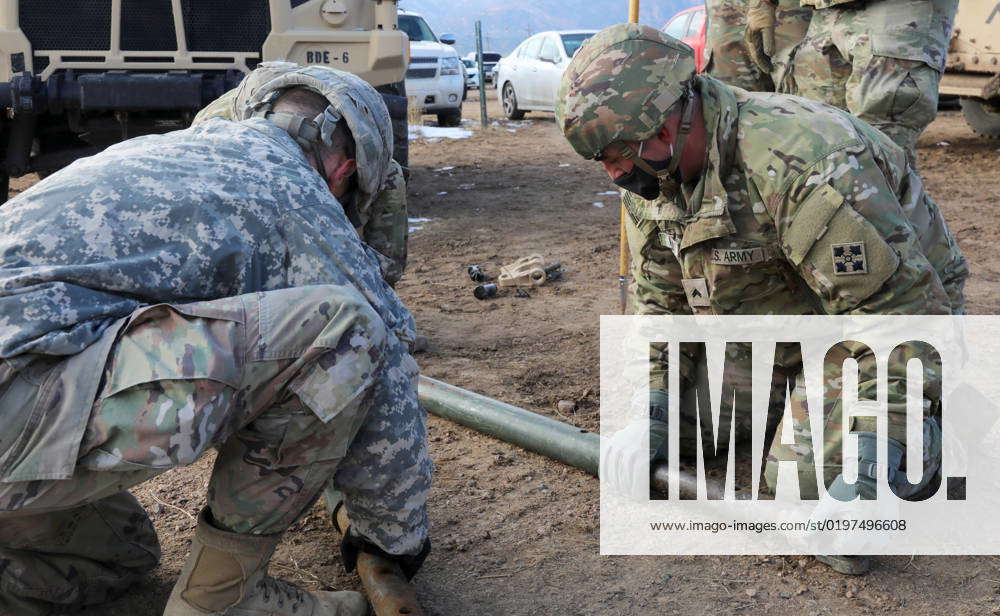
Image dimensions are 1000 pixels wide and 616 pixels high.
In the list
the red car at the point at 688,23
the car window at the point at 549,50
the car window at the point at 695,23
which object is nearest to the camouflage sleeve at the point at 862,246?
the red car at the point at 688,23

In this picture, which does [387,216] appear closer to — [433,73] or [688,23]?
[688,23]

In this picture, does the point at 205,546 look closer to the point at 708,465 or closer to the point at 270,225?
the point at 270,225

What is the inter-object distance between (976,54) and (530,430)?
7.35 meters

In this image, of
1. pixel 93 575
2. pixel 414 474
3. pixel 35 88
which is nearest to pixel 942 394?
pixel 414 474

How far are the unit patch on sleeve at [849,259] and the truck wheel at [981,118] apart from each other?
818cm

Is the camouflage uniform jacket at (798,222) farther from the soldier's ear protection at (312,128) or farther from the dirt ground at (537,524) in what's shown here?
the soldier's ear protection at (312,128)

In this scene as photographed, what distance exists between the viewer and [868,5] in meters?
3.87

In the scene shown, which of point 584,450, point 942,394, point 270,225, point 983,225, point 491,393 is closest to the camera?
point 270,225

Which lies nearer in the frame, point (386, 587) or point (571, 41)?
point (386, 587)

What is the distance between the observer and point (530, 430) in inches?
126

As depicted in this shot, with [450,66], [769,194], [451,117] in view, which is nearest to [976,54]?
[450,66]

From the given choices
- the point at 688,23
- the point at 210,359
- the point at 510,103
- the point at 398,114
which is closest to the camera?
the point at 210,359

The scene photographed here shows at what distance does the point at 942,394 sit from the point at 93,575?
7.20 feet

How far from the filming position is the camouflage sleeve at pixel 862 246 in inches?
95.8
